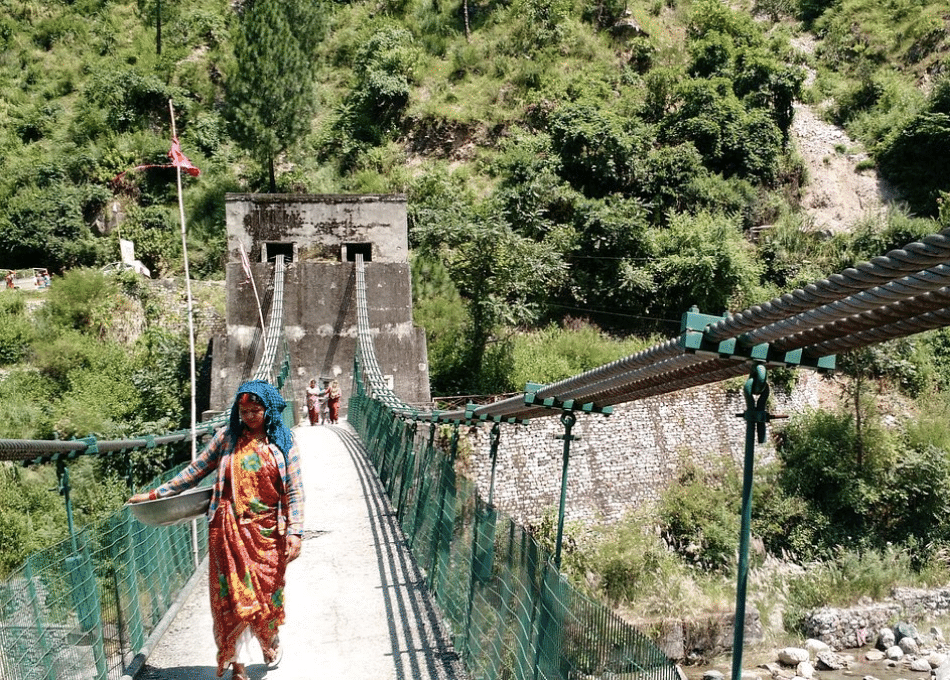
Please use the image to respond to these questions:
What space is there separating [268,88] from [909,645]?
60.6 ft

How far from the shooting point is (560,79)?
2536 cm

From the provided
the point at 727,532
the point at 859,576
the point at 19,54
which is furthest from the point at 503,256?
the point at 19,54

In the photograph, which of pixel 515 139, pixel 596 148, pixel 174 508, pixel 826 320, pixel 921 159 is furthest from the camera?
pixel 515 139

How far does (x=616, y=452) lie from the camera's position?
14.9m

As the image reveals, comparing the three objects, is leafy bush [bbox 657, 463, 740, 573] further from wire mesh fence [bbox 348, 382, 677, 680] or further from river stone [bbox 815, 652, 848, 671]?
wire mesh fence [bbox 348, 382, 677, 680]

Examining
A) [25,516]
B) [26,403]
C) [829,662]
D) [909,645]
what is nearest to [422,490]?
[829,662]

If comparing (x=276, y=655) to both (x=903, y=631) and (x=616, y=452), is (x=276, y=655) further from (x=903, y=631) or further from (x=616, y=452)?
(x=616, y=452)

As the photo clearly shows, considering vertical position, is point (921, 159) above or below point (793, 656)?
above

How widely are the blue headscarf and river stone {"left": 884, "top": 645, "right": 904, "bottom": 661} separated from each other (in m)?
10.9

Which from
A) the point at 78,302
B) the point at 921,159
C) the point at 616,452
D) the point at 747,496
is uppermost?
the point at 921,159

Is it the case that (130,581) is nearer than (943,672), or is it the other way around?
(130,581)

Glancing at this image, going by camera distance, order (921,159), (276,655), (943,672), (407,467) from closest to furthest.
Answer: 1. (276,655)
2. (407,467)
3. (943,672)
4. (921,159)

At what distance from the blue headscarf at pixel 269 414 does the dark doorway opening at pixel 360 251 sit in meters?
13.6

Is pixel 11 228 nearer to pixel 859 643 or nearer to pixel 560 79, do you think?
pixel 560 79
